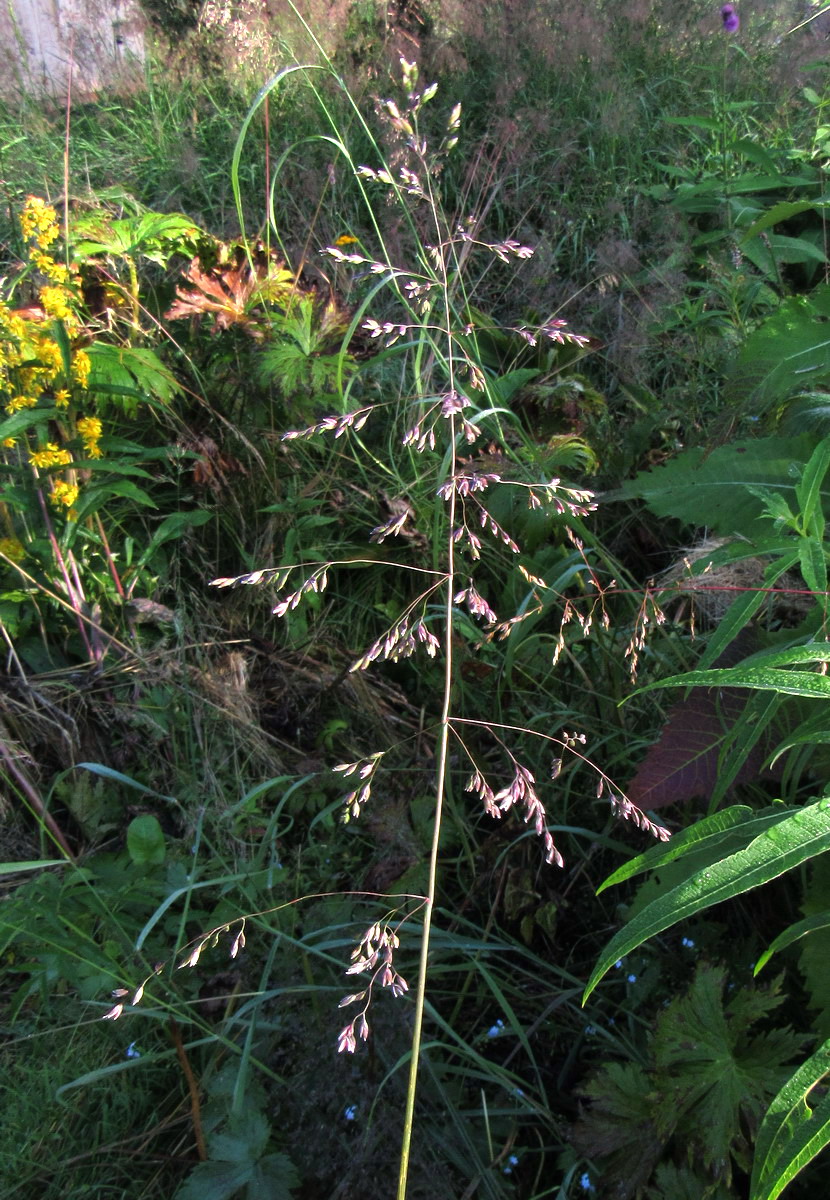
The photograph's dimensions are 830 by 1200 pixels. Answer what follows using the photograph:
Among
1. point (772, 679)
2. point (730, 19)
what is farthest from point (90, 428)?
point (730, 19)

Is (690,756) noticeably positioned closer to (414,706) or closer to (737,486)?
(737,486)

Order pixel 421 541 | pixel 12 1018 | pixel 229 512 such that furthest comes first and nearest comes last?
pixel 229 512 → pixel 421 541 → pixel 12 1018

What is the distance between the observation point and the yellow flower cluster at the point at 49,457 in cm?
219

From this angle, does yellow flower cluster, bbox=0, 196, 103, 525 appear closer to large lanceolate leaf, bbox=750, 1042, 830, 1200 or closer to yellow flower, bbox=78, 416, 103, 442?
yellow flower, bbox=78, 416, 103, 442

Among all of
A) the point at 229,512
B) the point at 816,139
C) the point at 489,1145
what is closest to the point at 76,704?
the point at 229,512

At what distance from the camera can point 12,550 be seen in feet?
7.52

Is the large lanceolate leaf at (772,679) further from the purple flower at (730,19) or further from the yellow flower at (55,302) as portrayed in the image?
the purple flower at (730,19)

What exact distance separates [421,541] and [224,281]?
97cm

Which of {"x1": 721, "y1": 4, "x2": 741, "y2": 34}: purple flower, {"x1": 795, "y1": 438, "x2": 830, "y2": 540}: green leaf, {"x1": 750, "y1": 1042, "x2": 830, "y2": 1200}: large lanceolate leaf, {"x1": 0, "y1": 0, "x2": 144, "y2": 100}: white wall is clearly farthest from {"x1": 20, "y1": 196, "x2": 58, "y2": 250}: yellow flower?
{"x1": 721, "y1": 4, "x2": 741, "y2": 34}: purple flower

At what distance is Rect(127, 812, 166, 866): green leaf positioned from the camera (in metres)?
1.90

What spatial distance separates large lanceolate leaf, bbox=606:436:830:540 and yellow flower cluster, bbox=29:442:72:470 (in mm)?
1303

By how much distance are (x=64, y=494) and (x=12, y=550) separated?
21 centimetres

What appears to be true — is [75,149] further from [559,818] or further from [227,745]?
[559,818]

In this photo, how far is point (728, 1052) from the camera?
1219 millimetres
